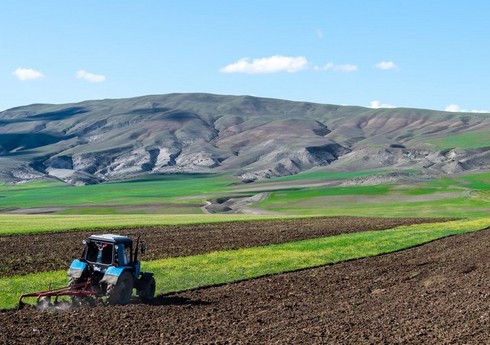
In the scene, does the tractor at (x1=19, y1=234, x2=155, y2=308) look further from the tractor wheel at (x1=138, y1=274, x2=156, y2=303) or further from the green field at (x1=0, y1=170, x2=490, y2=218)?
the green field at (x1=0, y1=170, x2=490, y2=218)

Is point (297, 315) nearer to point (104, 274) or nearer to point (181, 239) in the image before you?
point (104, 274)

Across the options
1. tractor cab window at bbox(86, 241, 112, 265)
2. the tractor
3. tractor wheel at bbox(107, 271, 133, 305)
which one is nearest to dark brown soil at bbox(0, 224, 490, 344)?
tractor wheel at bbox(107, 271, 133, 305)

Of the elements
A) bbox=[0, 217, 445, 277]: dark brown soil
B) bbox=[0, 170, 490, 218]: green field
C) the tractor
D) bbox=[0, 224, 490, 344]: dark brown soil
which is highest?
the tractor

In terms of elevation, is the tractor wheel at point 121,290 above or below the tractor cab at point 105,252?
below

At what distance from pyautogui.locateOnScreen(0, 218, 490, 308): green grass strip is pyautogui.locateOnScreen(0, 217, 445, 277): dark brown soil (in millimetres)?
2517

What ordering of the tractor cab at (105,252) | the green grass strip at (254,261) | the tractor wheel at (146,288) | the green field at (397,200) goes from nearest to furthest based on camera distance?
1. the tractor cab at (105,252)
2. the tractor wheel at (146,288)
3. the green grass strip at (254,261)
4. the green field at (397,200)

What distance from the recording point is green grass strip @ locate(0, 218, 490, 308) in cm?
2875

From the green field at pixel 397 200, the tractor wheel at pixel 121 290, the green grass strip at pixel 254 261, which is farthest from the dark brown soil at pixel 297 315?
the green field at pixel 397 200

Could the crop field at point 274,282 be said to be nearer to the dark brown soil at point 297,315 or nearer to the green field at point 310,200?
the dark brown soil at point 297,315

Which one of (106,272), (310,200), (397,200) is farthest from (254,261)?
(310,200)

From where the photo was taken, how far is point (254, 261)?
120 ft

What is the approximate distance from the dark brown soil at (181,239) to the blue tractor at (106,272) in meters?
9.76

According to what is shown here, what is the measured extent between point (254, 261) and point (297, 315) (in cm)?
1515

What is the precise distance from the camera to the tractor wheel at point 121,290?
22547 millimetres
